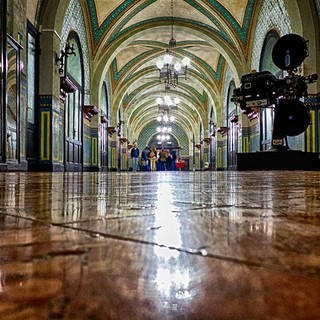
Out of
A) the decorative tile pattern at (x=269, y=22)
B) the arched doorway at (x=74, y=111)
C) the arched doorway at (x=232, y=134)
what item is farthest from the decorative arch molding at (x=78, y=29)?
the arched doorway at (x=232, y=134)

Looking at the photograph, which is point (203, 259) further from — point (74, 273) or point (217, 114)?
point (217, 114)

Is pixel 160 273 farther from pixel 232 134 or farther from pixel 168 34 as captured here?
pixel 232 134

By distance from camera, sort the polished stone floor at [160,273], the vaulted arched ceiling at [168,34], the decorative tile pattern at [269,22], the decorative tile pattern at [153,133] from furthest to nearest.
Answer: the decorative tile pattern at [153,133] < the vaulted arched ceiling at [168,34] < the decorative tile pattern at [269,22] < the polished stone floor at [160,273]

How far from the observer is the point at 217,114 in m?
17.5

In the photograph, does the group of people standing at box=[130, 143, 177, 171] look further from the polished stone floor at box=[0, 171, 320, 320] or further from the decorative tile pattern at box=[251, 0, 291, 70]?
the polished stone floor at box=[0, 171, 320, 320]

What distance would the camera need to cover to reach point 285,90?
21.1 ft

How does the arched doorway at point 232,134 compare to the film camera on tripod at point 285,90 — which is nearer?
the film camera on tripod at point 285,90

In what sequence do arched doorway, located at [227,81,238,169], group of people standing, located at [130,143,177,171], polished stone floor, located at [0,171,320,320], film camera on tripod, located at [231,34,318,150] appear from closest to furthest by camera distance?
polished stone floor, located at [0,171,320,320] < film camera on tripod, located at [231,34,318,150] < arched doorway, located at [227,81,238,169] < group of people standing, located at [130,143,177,171]

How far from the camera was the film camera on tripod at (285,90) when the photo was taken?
624cm

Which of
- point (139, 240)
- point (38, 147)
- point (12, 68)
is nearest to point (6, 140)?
point (12, 68)

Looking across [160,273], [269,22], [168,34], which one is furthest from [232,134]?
[160,273]

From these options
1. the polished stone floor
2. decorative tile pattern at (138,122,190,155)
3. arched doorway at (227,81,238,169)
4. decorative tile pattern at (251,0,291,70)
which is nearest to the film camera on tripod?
decorative tile pattern at (251,0,291,70)

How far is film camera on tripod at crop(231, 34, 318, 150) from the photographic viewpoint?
20.5ft

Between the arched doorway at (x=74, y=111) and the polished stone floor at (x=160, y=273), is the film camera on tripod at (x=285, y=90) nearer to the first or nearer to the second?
the arched doorway at (x=74, y=111)
